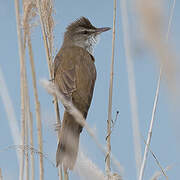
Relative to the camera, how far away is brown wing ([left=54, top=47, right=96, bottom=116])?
248 cm

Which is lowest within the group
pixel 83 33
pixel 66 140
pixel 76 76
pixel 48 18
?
pixel 66 140

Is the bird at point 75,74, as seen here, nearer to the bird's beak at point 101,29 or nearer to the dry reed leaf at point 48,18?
the bird's beak at point 101,29

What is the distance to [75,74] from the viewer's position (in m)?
2.66

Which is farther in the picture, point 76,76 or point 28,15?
point 76,76

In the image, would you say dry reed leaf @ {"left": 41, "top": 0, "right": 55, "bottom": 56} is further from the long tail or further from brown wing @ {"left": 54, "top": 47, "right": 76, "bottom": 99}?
the long tail

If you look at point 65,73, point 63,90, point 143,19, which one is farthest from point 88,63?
point 143,19

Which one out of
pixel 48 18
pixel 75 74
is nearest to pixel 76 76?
pixel 75 74

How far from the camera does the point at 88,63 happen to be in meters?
2.86

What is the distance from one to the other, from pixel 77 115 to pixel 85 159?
0.18 m

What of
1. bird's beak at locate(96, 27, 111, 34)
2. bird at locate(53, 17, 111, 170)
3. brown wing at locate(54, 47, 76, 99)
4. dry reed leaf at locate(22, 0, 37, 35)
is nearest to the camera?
dry reed leaf at locate(22, 0, 37, 35)

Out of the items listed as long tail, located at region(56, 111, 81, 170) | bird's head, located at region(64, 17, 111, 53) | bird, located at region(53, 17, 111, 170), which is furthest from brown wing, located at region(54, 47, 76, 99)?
bird's head, located at region(64, 17, 111, 53)

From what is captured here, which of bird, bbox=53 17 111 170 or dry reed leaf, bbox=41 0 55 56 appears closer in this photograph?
dry reed leaf, bbox=41 0 55 56

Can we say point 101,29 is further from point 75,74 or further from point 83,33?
point 75,74

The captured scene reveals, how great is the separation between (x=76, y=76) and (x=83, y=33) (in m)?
0.84
